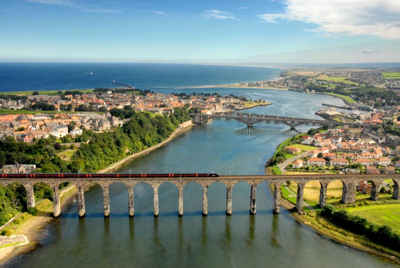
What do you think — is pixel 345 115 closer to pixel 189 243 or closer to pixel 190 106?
pixel 190 106

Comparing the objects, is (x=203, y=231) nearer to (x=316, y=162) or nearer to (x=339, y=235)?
(x=339, y=235)

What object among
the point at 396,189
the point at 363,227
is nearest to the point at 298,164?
the point at 396,189

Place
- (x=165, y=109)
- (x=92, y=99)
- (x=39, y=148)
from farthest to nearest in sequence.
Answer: (x=92, y=99)
(x=165, y=109)
(x=39, y=148)

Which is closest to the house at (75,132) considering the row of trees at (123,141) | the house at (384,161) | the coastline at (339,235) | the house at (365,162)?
the row of trees at (123,141)

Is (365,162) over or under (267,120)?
under

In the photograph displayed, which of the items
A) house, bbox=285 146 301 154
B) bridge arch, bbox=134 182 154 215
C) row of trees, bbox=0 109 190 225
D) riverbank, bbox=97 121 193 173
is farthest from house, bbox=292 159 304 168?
row of trees, bbox=0 109 190 225

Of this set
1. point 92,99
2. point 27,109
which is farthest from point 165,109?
point 27,109

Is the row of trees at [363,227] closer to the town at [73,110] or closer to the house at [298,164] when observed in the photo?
the house at [298,164]
